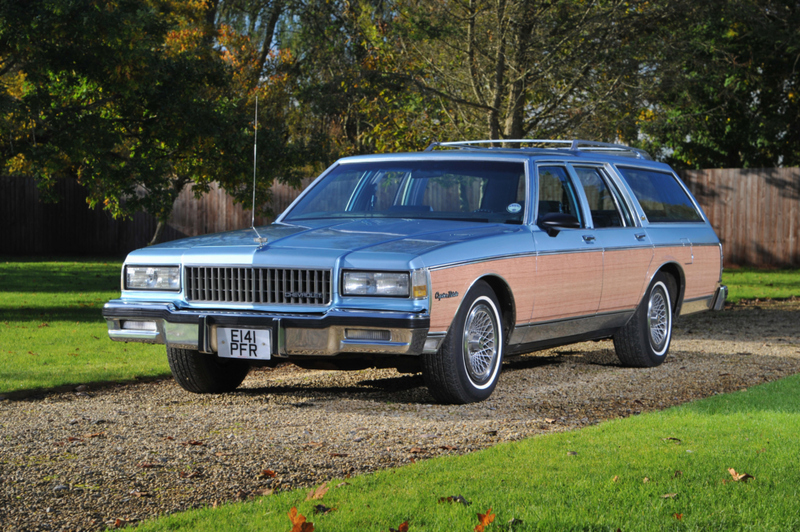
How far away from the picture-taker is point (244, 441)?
5637 mm

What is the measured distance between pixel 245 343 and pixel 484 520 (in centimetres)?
288

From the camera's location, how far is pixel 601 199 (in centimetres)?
865

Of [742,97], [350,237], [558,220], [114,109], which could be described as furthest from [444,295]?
[742,97]

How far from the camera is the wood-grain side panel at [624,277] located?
8273mm

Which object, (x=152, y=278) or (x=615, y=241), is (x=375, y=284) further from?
(x=615, y=241)

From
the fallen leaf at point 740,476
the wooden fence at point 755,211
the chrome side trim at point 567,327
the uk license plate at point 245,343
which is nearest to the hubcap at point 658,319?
the chrome side trim at point 567,327

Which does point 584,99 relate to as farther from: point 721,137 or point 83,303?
point 721,137

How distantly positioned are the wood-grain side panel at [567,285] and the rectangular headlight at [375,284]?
1.57m

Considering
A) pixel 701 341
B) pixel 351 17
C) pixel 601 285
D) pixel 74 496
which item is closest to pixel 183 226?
pixel 351 17

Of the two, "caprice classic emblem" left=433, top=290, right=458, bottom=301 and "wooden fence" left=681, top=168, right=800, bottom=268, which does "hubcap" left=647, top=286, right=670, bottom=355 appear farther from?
"wooden fence" left=681, top=168, right=800, bottom=268

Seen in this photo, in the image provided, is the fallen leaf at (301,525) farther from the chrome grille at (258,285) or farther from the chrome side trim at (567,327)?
the chrome side trim at (567,327)

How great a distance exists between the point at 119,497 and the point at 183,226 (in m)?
25.4

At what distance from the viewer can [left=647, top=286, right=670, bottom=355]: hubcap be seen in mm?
9086

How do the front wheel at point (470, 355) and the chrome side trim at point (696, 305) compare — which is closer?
the front wheel at point (470, 355)
